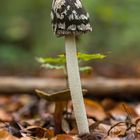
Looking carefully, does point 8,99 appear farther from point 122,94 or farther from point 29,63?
point 29,63

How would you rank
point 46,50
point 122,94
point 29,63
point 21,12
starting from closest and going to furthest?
point 122,94, point 29,63, point 46,50, point 21,12

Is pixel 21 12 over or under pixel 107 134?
over

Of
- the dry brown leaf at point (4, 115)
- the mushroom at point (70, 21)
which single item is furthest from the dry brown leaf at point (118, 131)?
the dry brown leaf at point (4, 115)

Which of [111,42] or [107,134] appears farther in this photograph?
[111,42]

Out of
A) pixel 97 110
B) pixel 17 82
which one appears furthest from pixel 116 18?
pixel 97 110

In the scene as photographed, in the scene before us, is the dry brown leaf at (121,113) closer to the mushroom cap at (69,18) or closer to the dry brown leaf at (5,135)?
the dry brown leaf at (5,135)

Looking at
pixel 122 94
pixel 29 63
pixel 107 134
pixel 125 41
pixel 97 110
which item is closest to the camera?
pixel 107 134
